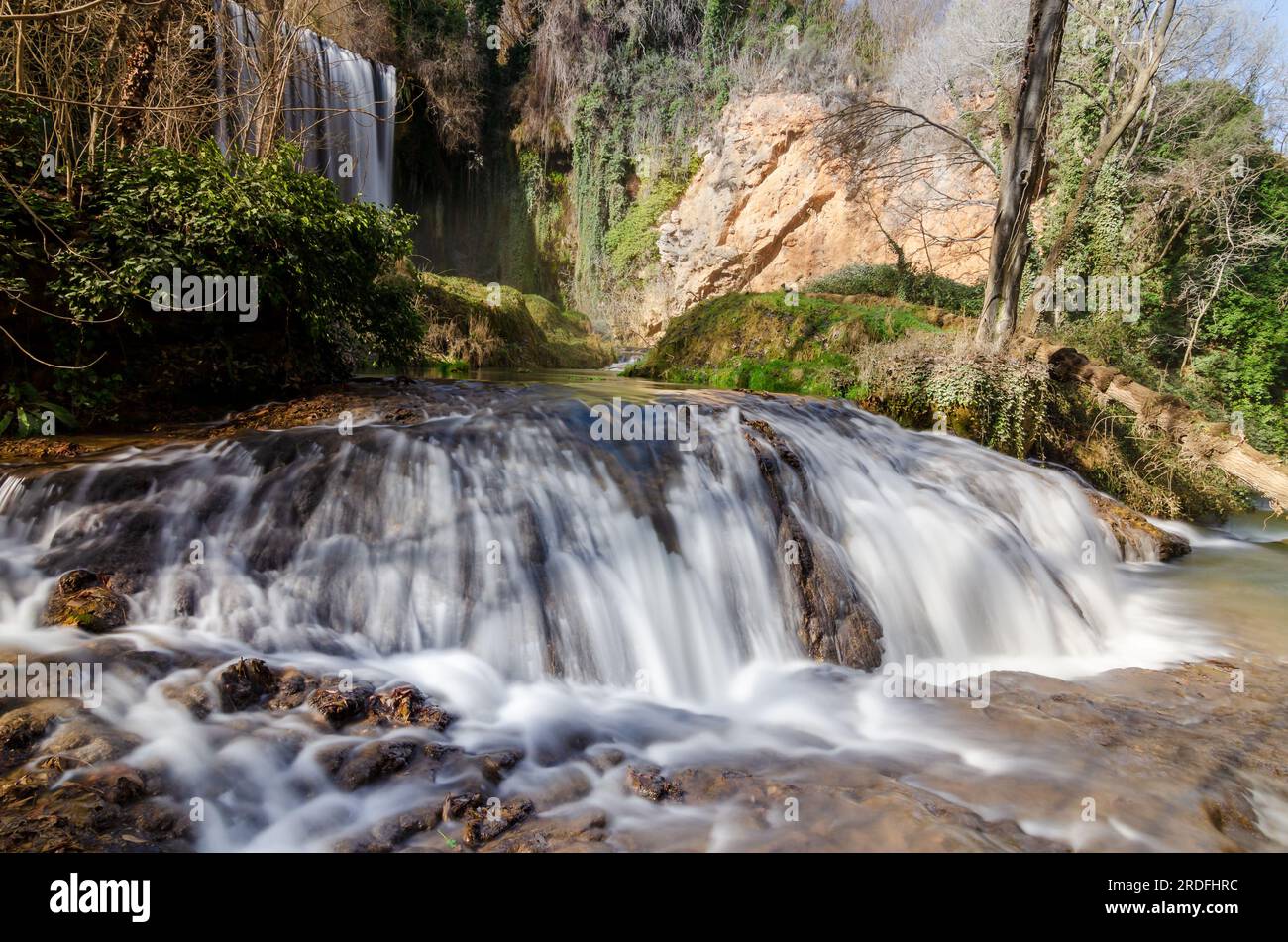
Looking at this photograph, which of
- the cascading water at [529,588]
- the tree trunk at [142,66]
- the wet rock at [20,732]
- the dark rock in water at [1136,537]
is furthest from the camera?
the dark rock in water at [1136,537]

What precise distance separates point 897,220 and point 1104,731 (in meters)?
22.0

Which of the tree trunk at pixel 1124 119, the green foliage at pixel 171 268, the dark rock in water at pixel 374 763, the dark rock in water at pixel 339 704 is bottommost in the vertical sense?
the dark rock in water at pixel 374 763

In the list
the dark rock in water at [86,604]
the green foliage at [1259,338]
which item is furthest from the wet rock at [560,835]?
the green foliage at [1259,338]

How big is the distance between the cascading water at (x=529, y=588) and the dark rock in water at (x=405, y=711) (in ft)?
0.34

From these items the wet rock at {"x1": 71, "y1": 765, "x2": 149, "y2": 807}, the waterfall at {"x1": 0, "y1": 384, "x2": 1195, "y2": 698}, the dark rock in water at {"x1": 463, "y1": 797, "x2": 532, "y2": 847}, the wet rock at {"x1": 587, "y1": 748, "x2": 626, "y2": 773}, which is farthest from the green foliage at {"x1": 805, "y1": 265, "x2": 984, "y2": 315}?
the wet rock at {"x1": 71, "y1": 765, "x2": 149, "y2": 807}

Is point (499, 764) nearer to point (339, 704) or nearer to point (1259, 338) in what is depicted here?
point (339, 704)

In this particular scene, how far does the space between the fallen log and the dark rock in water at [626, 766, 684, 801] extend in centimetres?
850

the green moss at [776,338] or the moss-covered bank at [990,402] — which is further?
the green moss at [776,338]

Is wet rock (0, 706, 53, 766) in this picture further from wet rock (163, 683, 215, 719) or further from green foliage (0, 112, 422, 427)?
green foliage (0, 112, 422, 427)

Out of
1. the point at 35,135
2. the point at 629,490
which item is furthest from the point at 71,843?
the point at 35,135

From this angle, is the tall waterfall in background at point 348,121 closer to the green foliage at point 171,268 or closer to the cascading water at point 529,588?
the green foliage at point 171,268

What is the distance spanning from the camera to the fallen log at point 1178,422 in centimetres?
766

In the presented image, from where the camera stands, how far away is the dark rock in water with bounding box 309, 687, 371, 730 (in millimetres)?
3074

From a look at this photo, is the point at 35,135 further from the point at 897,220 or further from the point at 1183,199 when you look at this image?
the point at 897,220
